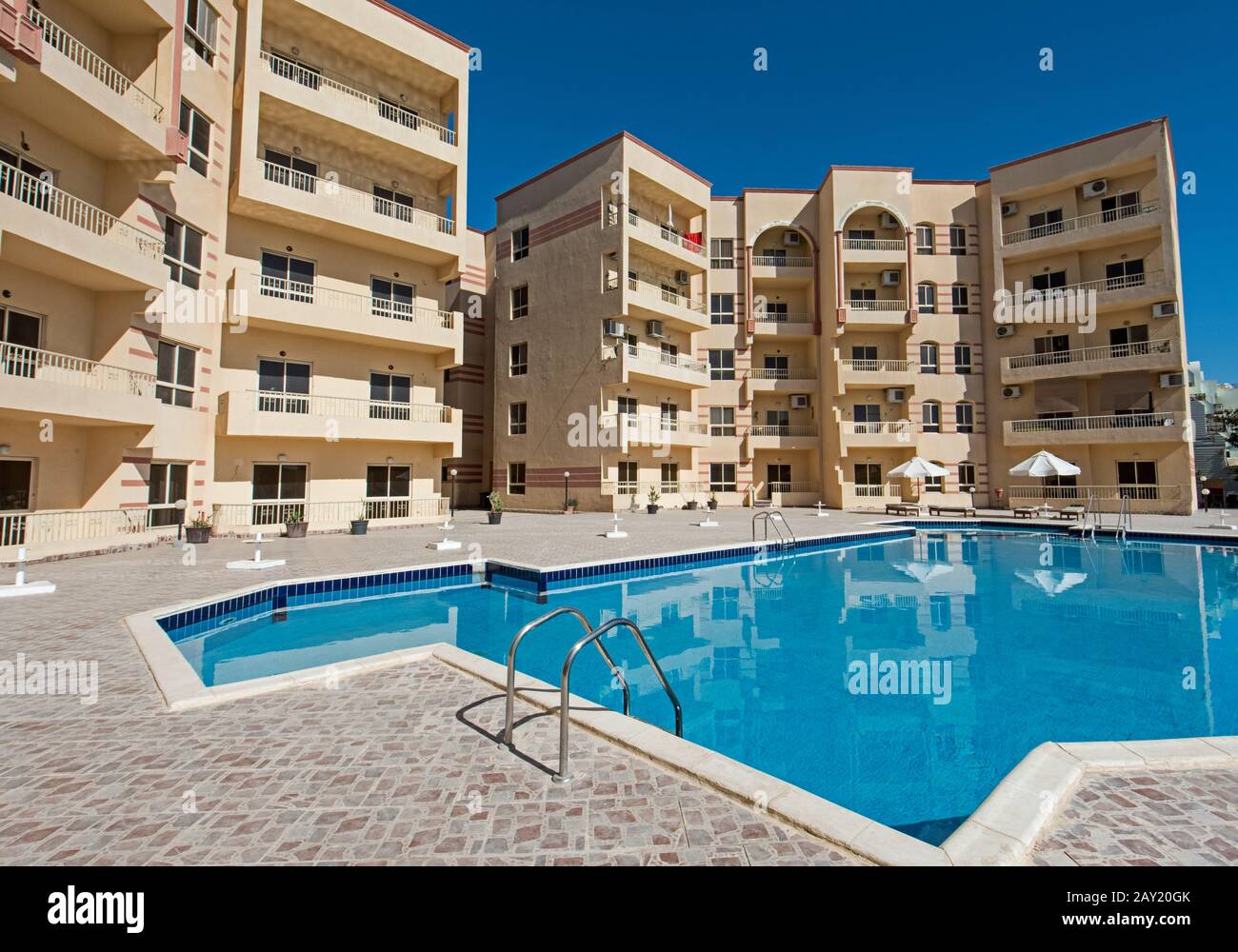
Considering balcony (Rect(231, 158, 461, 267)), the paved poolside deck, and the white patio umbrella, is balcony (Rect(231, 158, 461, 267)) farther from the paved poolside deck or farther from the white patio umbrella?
the white patio umbrella

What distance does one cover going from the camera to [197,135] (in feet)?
48.8

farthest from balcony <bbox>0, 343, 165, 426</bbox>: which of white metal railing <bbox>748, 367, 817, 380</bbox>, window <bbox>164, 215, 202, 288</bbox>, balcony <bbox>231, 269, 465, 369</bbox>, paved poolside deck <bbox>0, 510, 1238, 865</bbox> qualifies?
white metal railing <bbox>748, 367, 817, 380</bbox>

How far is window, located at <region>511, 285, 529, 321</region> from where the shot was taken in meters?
27.8

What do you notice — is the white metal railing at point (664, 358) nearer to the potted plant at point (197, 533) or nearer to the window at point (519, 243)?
the window at point (519, 243)

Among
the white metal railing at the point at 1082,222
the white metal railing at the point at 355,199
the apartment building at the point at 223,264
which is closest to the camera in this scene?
the apartment building at the point at 223,264

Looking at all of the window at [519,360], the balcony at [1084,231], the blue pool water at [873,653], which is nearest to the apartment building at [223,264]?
the window at [519,360]

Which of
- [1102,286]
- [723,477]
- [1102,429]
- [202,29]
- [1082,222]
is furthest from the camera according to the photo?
[723,477]

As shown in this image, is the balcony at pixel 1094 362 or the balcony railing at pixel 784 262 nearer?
the balcony at pixel 1094 362

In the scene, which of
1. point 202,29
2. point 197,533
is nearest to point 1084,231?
point 202,29

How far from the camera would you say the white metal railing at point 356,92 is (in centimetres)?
1692

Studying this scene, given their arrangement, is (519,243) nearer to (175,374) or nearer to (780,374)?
(780,374)

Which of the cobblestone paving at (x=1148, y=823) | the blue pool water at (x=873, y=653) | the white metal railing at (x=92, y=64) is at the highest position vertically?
the white metal railing at (x=92, y=64)

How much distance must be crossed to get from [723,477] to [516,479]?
10708 mm

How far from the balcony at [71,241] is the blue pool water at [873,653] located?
836 centimetres
